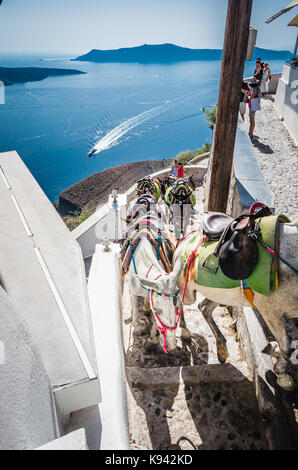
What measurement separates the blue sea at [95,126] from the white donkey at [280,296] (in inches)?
1832

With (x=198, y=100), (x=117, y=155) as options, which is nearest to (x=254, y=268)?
(x=117, y=155)

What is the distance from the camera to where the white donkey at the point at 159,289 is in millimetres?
3531

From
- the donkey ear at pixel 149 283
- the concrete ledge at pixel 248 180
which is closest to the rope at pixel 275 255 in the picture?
the donkey ear at pixel 149 283

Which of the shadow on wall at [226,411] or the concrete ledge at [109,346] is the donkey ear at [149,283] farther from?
the shadow on wall at [226,411]

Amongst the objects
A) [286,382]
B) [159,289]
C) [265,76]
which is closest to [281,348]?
[286,382]

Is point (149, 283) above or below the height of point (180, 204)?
above

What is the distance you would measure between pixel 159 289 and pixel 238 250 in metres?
1.03

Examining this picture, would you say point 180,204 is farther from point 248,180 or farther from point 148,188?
point 248,180

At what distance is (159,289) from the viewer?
138 inches

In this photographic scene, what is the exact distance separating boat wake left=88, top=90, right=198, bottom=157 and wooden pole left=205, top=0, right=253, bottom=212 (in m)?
51.9
